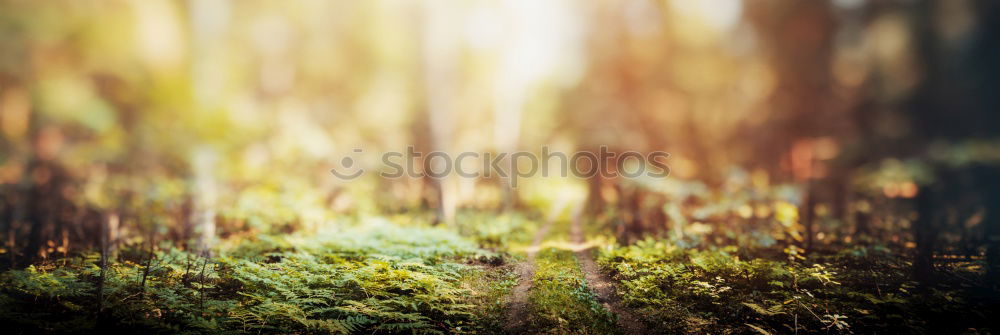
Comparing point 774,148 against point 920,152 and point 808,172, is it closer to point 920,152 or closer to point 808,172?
point 808,172

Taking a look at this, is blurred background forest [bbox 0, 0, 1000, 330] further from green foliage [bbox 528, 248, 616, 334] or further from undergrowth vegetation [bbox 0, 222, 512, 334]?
green foliage [bbox 528, 248, 616, 334]

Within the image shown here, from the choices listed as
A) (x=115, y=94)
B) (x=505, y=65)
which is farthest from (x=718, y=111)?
(x=115, y=94)

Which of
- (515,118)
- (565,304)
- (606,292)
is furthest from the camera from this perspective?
(515,118)

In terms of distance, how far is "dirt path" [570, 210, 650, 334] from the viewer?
295cm

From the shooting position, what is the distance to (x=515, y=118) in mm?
12875

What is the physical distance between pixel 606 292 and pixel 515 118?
994cm

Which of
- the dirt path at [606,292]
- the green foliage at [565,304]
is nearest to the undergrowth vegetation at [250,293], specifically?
the green foliage at [565,304]

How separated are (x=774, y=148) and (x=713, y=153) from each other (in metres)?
1.68

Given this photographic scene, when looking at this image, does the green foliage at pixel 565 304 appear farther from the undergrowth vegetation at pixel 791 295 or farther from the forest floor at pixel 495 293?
the undergrowth vegetation at pixel 791 295

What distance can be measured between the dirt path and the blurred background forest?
110cm

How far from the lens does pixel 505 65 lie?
12695 millimetres

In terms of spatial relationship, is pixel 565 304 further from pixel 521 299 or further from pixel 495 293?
pixel 495 293

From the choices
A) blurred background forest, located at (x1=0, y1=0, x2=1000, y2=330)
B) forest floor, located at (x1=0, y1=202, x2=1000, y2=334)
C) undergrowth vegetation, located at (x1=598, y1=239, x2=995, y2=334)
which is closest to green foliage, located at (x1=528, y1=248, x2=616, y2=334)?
forest floor, located at (x1=0, y1=202, x2=1000, y2=334)

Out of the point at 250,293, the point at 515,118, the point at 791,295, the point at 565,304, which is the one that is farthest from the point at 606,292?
the point at 515,118
